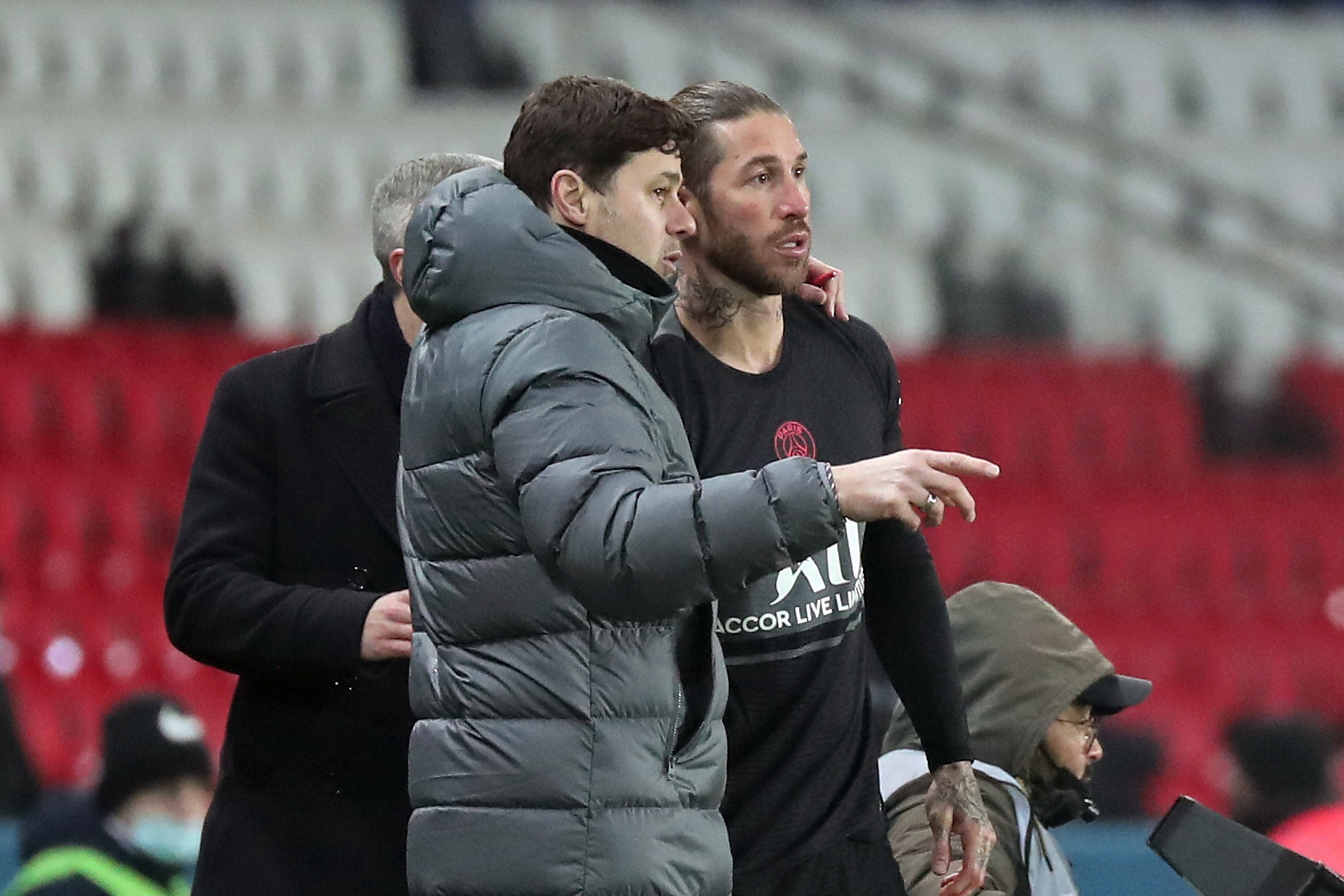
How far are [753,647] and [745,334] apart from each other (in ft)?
1.24

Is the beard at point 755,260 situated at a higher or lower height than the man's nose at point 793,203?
lower

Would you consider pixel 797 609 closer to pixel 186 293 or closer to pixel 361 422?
pixel 361 422

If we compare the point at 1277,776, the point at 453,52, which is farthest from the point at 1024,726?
the point at 453,52

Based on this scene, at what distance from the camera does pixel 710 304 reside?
2828 millimetres

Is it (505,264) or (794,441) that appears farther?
(794,441)

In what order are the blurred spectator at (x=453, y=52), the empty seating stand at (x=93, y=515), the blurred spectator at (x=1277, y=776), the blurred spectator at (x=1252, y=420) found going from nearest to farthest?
the blurred spectator at (x=1277, y=776) < the empty seating stand at (x=93, y=515) < the blurred spectator at (x=1252, y=420) < the blurred spectator at (x=453, y=52)

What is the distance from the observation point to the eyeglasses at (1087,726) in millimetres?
3186

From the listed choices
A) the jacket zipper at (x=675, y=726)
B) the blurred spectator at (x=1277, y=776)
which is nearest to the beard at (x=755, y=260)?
the jacket zipper at (x=675, y=726)

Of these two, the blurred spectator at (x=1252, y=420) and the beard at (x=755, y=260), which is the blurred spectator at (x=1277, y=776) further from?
the blurred spectator at (x=1252, y=420)

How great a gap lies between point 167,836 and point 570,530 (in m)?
1.91

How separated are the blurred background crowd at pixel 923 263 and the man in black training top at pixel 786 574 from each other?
352cm

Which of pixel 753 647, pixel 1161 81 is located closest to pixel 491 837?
pixel 753 647

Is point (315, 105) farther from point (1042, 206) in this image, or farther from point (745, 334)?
point (745, 334)

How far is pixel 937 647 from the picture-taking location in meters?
2.95
